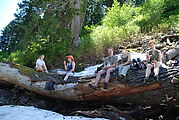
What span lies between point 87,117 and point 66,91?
1.49m

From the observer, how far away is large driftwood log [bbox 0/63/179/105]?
17.9 feet

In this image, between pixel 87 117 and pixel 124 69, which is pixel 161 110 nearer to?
pixel 124 69

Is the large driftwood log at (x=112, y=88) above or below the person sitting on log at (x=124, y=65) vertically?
below

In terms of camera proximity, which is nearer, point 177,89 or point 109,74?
point 177,89

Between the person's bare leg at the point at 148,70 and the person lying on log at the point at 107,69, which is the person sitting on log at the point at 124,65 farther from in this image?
the person's bare leg at the point at 148,70

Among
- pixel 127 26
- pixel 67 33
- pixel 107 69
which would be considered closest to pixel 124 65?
pixel 107 69

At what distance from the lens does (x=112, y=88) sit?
19.6ft

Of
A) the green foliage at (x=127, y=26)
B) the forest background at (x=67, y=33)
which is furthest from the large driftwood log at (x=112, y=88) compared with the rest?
the green foliage at (x=127, y=26)

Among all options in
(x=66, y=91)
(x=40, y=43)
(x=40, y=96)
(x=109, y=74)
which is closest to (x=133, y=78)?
(x=109, y=74)

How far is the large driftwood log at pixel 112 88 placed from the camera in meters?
5.45

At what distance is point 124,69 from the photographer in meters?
5.70

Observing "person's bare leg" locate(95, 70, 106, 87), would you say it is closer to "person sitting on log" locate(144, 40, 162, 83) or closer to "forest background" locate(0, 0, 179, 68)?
"person sitting on log" locate(144, 40, 162, 83)

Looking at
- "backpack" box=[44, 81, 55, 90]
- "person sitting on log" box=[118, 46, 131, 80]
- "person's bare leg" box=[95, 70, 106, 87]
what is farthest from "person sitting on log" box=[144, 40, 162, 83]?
"backpack" box=[44, 81, 55, 90]

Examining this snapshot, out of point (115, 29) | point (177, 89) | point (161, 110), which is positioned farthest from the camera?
point (115, 29)
